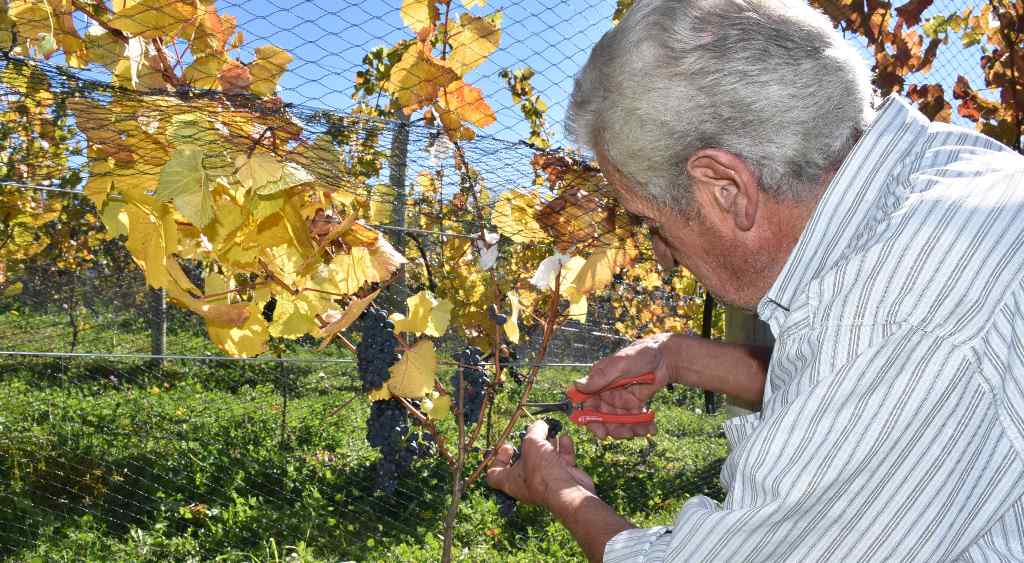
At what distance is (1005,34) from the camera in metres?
3.12

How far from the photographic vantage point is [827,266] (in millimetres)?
811

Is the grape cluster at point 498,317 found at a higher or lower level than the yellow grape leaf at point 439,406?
higher

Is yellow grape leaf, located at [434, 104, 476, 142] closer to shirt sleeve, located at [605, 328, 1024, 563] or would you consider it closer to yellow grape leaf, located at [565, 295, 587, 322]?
yellow grape leaf, located at [565, 295, 587, 322]

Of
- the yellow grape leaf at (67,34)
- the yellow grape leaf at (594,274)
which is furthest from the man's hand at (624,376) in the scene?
the yellow grape leaf at (67,34)

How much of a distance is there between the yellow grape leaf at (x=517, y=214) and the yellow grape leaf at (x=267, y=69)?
671 mm

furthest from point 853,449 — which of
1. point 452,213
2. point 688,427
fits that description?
point 688,427

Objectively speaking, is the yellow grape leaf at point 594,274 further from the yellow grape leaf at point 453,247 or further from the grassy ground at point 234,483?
the yellow grape leaf at point 453,247

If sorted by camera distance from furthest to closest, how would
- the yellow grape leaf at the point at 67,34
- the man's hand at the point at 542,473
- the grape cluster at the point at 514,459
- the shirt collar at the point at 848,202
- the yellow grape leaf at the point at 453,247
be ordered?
the yellow grape leaf at the point at 453,247 < the grape cluster at the point at 514,459 < the man's hand at the point at 542,473 < the yellow grape leaf at the point at 67,34 < the shirt collar at the point at 848,202

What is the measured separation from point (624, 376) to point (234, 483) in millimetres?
3751

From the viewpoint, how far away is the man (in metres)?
0.71

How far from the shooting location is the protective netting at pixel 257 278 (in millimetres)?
1173

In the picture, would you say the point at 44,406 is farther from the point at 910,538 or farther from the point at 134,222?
the point at 910,538

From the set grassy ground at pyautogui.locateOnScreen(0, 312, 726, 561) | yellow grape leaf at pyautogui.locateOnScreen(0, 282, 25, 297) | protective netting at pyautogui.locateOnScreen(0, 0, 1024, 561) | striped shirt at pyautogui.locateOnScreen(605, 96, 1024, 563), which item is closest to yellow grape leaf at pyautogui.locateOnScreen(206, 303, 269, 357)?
A: protective netting at pyautogui.locateOnScreen(0, 0, 1024, 561)

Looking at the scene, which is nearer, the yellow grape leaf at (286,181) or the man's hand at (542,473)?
the yellow grape leaf at (286,181)
